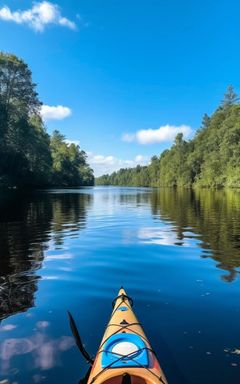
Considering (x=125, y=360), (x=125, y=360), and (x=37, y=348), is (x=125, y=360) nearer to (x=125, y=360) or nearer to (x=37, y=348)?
(x=125, y=360)

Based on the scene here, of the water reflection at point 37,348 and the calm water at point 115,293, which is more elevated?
the calm water at point 115,293

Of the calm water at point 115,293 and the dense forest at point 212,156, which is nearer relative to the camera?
the calm water at point 115,293

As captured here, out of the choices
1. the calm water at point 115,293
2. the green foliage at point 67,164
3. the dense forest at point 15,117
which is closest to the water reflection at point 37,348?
the calm water at point 115,293

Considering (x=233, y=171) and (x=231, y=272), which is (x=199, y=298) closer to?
(x=231, y=272)

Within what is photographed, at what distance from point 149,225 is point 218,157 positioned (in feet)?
238

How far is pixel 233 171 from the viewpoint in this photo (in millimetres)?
76250

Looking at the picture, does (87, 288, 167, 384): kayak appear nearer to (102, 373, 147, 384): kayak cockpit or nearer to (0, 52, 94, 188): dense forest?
Result: (102, 373, 147, 384): kayak cockpit

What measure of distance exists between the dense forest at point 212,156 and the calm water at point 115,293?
6419 centimetres

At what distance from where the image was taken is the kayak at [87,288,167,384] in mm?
4051

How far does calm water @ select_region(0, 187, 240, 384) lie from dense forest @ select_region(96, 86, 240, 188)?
2527 inches

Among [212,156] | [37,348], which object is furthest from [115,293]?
[212,156]

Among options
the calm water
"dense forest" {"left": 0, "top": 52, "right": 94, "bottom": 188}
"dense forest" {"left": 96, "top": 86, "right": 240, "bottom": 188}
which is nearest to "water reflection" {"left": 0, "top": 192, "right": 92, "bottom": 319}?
the calm water

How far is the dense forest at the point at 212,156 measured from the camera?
76938mm

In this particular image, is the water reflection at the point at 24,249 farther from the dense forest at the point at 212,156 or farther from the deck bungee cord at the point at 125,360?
the dense forest at the point at 212,156
